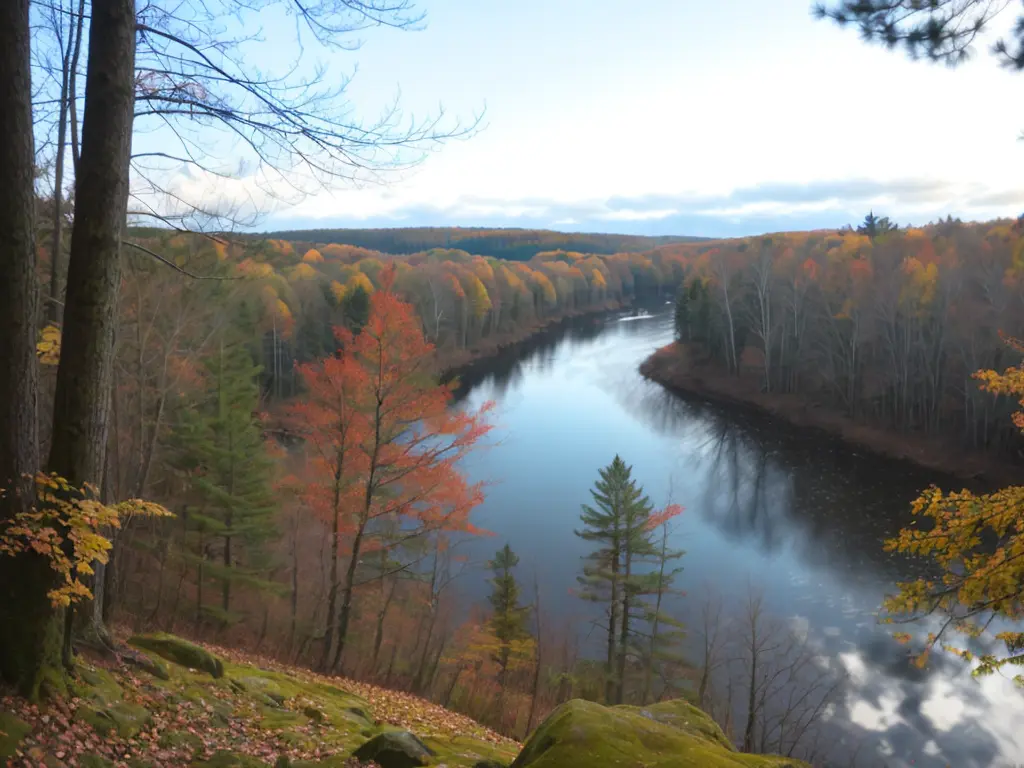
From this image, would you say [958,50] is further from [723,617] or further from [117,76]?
[723,617]

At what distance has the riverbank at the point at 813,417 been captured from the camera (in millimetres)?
28344

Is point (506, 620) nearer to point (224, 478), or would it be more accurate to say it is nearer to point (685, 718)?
point (224, 478)

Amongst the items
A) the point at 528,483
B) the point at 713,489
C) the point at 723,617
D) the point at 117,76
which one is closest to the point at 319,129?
the point at 117,76

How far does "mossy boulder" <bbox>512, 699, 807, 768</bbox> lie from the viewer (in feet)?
13.7

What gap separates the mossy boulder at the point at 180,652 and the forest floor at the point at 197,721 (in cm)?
1

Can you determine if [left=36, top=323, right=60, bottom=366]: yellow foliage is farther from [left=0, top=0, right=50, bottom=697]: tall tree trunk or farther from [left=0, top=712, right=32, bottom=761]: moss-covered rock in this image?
[left=0, top=712, right=32, bottom=761]: moss-covered rock

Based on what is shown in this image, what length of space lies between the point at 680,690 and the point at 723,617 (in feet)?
11.0

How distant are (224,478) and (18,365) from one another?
1240cm

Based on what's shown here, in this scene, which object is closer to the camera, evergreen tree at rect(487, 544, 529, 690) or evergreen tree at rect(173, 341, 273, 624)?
evergreen tree at rect(173, 341, 273, 624)

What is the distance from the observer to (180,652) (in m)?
6.82

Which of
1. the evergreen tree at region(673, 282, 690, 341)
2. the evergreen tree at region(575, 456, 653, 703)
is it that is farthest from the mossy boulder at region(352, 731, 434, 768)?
the evergreen tree at region(673, 282, 690, 341)

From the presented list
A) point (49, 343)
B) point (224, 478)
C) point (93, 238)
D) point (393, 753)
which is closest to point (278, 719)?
point (393, 753)

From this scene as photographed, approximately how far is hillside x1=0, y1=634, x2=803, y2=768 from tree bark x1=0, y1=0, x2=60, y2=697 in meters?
0.32

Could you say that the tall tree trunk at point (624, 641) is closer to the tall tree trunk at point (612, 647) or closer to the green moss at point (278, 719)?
the tall tree trunk at point (612, 647)
